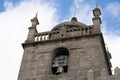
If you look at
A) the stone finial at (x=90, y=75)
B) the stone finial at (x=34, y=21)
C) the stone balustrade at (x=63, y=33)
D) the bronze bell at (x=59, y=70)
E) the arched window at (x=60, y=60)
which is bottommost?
the stone finial at (x=90, y=75)

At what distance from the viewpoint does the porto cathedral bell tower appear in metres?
23.1

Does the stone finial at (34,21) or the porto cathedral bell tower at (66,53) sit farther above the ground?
the stone finial at (34,21)

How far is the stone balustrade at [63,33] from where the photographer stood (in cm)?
2603

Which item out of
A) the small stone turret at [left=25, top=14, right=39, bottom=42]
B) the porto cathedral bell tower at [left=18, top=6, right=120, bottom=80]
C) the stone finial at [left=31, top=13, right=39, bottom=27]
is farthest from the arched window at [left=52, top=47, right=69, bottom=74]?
the stone finial at [left=31, top=13, right=39, bottom=27]

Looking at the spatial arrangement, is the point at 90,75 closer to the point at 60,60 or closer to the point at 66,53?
the point at 60,60

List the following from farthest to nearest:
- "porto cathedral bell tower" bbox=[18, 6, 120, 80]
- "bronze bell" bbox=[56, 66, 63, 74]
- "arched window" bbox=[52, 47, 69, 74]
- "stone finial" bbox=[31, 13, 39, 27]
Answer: "stone finial" bbox=[31, 13, 39, 27]
"arched window" bbox=[52, 47, 69, 74]
"bronze bell" bbox=[56, 66, 63, 74]
"porto cathedral bell tower" bbox=[18, 6, 120, 80]

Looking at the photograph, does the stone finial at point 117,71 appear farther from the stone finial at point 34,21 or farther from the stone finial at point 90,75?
the stone finial at point 34,21

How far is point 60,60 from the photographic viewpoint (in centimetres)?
2519

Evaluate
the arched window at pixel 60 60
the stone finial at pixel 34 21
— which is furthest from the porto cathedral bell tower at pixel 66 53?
the stone finial at pixel 34 21

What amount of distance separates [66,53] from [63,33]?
156cm

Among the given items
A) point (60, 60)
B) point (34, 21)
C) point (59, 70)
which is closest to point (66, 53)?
point (60, 60)

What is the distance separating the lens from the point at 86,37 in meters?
25.5

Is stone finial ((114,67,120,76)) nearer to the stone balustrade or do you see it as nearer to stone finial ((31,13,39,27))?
the stone balustrade

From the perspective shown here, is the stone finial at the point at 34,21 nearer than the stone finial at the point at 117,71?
No
